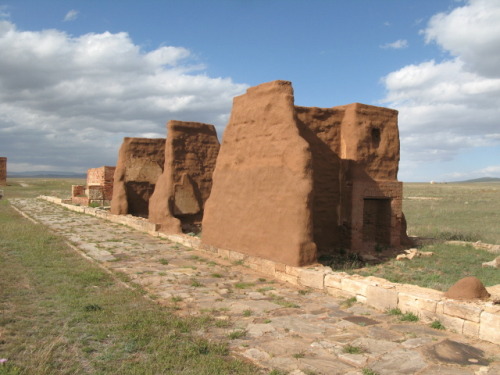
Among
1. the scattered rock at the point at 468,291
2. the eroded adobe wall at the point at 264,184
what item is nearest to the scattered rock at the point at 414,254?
the eroded adobe wall at the point at 264,184

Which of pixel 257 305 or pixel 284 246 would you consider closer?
pixel 257 305

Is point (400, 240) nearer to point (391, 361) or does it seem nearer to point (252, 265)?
point (252, 265)

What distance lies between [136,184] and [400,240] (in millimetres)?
12265

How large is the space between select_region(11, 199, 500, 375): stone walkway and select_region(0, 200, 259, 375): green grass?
1.42 ft

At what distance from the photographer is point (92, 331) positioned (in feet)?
16.7

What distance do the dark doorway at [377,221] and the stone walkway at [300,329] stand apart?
4.72 meters

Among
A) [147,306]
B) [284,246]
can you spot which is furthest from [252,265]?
[147,306]

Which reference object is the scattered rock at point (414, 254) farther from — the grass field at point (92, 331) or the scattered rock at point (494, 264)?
the grass field at point (92, 331)

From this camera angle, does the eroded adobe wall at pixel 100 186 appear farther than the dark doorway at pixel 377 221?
Yes

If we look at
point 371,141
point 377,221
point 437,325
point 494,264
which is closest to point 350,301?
point 437,325

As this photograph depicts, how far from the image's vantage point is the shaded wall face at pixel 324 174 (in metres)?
11.0

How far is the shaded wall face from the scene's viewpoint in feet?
36.1

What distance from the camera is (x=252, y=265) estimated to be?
9.66 metres

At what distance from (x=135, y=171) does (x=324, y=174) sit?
10942mm
